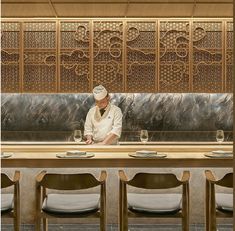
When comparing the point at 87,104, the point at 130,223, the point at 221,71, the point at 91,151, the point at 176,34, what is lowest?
the point at 130,223

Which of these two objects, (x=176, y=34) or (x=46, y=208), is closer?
(x=46, y=208)

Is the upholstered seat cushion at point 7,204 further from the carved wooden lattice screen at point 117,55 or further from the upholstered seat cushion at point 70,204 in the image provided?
the carved wooden lattice screen at point 117,55

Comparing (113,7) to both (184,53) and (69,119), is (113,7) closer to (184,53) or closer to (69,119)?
(184,53)

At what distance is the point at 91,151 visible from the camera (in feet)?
13.6

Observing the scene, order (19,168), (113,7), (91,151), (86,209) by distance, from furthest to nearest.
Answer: (113,7) → (91,151) → (19,168) → (86,209)

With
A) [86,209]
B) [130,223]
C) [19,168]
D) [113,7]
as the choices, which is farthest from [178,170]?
[113,7]

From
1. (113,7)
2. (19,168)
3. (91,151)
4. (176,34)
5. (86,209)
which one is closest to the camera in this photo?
(86,209)

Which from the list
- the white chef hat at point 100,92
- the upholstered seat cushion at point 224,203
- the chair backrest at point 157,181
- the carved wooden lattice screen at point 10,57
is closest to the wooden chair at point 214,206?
the upholstered seat cushion at point 224,203

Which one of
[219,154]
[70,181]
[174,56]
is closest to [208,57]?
[174,56]

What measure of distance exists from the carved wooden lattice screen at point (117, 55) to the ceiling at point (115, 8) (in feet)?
1.01

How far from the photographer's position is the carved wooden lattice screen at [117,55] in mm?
6684

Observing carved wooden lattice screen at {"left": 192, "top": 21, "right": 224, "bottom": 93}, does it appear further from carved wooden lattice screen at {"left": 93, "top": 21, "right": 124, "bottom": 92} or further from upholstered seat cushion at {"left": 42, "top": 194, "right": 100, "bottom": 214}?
upholstered seat cushion at {"left": 42, "top": 194, "right": 100, "bottom": 214}

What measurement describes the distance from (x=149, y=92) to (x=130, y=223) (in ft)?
9.49

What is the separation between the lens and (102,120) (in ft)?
19.0
